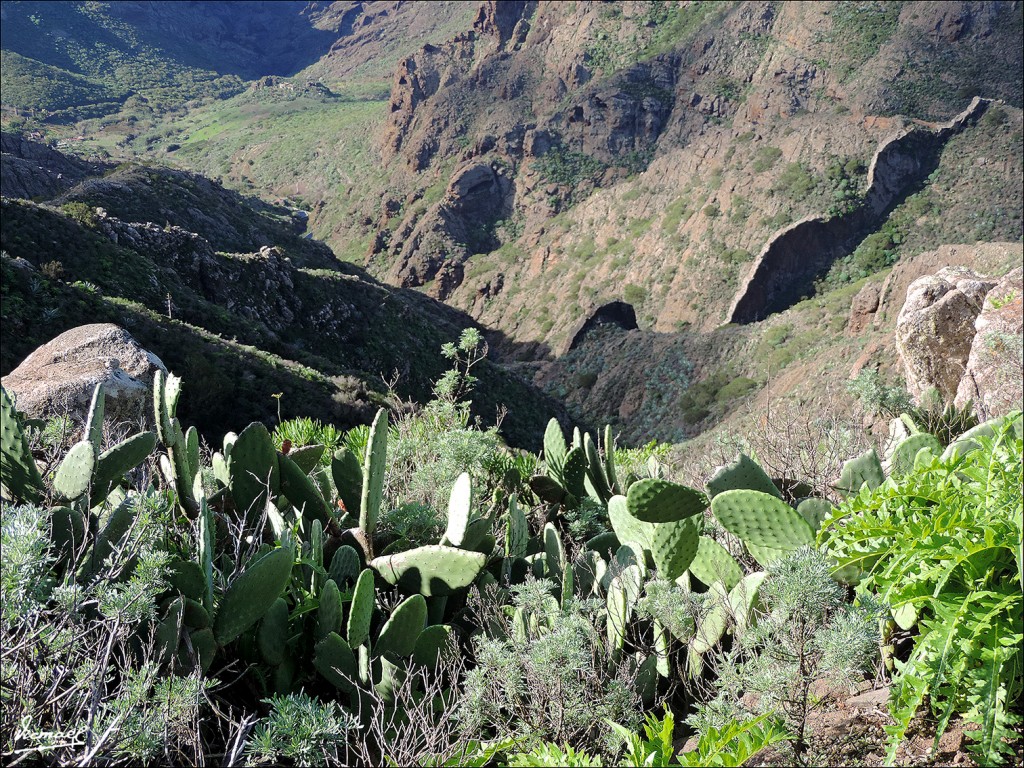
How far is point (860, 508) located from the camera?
2.36 m

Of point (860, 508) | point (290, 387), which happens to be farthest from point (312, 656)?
point (290, 387)

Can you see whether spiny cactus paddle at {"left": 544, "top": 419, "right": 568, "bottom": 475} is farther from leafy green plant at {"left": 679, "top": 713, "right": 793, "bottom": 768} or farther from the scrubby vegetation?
leafy green plant at {"left": 679, "top": 713, "right": 793, "bottom": 768}

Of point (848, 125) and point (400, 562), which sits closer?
point (400, 562)

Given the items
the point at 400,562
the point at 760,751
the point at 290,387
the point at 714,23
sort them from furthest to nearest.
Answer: the point at 714,23
the point at 290,387
the point at 400,562
the point at 760,751

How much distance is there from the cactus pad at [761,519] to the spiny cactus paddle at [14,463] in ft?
8.89

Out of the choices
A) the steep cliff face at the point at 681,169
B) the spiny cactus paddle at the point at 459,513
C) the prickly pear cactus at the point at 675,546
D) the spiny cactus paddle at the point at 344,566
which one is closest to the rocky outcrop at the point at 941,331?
the prickly pear cactus at the point at 675,546

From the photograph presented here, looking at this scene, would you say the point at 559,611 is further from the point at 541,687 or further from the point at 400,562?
the point at 400,562

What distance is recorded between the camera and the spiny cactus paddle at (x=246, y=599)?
2.56 metres

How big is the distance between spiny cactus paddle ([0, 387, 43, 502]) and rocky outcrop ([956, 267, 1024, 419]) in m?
6.35

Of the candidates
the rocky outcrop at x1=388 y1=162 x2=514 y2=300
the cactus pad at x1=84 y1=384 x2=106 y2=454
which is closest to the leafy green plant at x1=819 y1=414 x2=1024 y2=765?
the cactus pad at x1=84 y1=384 x2=106 y2=454

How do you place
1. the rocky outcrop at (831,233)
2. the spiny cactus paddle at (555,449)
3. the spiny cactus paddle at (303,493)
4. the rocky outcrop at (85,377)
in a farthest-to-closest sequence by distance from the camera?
the rocky outcrop at (831,233) < the rocky outcrop at (85,377) < the spiny cactus paddle at (555,449) < the spiny cactus paddle at (303,493)

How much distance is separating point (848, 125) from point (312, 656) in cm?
5167

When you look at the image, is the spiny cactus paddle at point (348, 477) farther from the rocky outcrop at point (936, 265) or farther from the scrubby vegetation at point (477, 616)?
the rocky outcrop at point (936, 265)

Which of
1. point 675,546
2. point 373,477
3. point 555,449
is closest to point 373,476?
point 373,477
